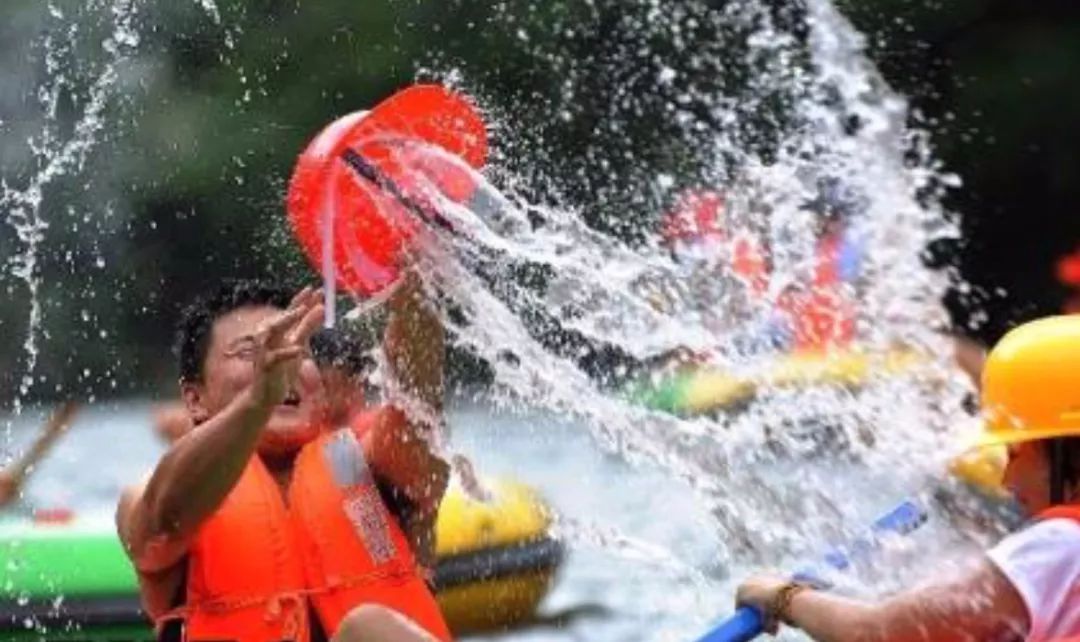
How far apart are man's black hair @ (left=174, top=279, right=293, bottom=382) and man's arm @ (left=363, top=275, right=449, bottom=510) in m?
0.19

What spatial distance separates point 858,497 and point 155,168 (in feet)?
35.2

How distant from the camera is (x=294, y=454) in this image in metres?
4.14

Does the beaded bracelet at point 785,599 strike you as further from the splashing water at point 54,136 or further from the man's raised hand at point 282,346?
the splashing water at point 54,136

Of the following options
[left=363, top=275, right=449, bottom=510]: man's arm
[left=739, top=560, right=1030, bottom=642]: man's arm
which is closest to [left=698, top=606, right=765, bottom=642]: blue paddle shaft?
[left=739, top=560, right=1030, bottom=642]: man's arm

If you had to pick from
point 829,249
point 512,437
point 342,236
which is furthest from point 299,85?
point 342,236

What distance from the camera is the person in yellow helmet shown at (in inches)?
132

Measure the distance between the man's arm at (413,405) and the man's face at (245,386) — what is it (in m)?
0.11

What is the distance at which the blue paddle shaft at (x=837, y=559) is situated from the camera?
3.79 m

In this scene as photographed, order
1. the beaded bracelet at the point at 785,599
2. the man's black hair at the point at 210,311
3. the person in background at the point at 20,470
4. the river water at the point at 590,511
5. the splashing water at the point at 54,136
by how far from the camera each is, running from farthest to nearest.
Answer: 1. the splashing water at the point at 54,136
2. the river water at the point at 590,511
3. the person in background at the point at 20,470
4. the man's black hair at the point at 210,311
5. the beaded bracelet at the point at 785,599

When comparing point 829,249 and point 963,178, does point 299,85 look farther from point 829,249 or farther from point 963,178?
point 829,249

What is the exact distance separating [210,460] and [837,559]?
98cm

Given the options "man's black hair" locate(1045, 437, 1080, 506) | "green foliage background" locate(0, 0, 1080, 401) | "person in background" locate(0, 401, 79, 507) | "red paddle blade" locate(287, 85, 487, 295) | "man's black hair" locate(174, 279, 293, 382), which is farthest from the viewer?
"green foliage background" locate(0, 0, 1080, 401)

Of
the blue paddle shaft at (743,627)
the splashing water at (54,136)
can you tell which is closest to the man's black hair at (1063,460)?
the blue paddle shaft at (743,627)

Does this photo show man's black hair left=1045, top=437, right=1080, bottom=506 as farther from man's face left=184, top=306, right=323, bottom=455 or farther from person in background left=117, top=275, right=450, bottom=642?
man's face left=184, top=306, right=323, bottom=455
